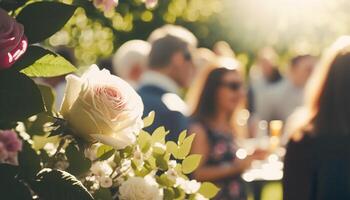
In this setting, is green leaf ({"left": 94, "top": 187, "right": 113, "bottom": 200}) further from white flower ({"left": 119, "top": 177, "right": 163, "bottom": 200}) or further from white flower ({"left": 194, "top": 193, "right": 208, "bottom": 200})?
white flower ({"left": 194, "top": 193, "right": 208, "bottom": 200})

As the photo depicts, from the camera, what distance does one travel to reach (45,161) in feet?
7.09

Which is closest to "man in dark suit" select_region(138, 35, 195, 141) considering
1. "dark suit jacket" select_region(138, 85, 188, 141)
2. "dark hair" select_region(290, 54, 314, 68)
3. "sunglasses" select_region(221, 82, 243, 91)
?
"dark suit jacket" select_region(138, 85, 188, 141)

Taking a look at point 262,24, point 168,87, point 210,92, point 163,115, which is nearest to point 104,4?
point 163,115

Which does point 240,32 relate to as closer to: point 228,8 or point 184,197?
point 228,8

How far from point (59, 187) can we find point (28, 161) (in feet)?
0.60

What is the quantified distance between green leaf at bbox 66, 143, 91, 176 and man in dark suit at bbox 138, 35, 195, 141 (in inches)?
119

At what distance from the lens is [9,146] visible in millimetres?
2111

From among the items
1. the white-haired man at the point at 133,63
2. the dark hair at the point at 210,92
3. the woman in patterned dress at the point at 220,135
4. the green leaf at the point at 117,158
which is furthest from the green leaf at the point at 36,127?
the white-haired man at the point at 133,63

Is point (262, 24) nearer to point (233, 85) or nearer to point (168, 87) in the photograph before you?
point (233, 85)

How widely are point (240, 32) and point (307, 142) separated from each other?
67.3ft

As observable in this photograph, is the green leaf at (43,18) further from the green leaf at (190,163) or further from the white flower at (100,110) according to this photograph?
the green leaf at (190,163)

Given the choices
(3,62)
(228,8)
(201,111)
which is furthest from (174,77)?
(228,8)

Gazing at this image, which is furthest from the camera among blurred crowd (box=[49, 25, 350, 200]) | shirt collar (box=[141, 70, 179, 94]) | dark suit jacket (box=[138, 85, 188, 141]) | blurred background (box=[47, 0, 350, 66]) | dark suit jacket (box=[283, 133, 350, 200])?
blurred background (box=[47, 0, 350, 66])

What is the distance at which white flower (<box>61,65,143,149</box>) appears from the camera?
2043 millimetres
